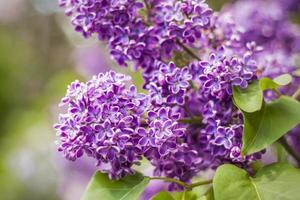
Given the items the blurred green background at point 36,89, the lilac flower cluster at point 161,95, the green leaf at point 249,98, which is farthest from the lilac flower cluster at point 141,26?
the blurred green background at point 36,89

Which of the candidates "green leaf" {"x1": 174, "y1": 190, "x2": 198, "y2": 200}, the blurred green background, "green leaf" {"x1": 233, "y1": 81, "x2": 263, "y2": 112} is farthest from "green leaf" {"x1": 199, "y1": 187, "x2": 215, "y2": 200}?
the blurred green background

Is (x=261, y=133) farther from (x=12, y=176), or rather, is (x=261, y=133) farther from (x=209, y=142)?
(x=12, y=176)

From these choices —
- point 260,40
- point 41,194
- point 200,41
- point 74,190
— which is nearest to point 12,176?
point 41,194

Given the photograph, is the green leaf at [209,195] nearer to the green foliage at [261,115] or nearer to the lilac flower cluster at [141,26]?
the green foliage at [261,115]

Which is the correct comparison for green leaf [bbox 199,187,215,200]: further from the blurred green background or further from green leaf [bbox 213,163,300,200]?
the blurred green background

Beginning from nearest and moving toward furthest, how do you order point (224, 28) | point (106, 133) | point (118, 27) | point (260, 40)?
1. point (106, 133)
2. point (118, 27)
3. point (224, 28)
4. point (260, 40)

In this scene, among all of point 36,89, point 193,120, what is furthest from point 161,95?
point 36,89

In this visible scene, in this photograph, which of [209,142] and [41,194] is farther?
[41,194]
